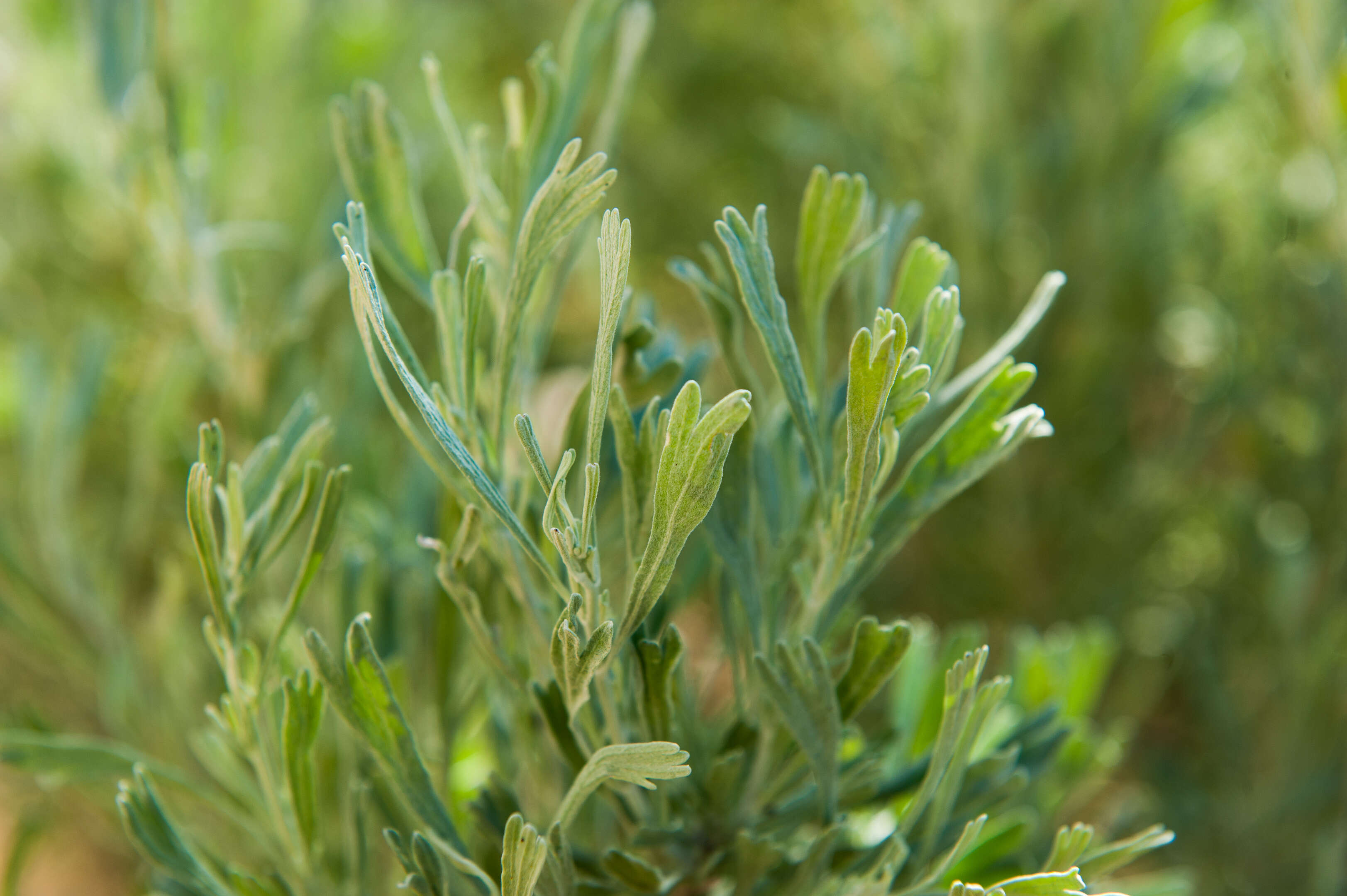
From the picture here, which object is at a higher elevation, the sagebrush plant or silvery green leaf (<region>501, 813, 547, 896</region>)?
the sagebrush plant

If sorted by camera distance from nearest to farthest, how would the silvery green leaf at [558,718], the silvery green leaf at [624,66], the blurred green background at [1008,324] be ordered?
the silvery green leaf at [558,718] → the silvery green leaf at [624,66] → the blurred green background at [1008,324]

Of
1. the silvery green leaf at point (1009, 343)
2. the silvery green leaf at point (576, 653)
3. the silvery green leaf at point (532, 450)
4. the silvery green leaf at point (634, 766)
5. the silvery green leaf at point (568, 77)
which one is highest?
the silvery green leaf at point (568, 77)

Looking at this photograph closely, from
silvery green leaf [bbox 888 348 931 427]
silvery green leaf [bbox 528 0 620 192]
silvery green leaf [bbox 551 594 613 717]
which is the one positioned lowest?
silvery green leaf [bbox 551 594 613 717]

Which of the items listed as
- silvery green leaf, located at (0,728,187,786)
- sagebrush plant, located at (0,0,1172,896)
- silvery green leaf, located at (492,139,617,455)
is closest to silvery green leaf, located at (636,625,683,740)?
sagebrush plant, located at (0,0,1172,896)

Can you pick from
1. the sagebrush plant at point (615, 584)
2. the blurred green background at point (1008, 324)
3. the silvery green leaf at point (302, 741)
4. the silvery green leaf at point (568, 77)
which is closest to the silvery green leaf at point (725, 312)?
the sagebrush plant at point (615, 584)

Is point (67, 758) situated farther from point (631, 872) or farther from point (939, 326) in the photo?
point (939, 326)

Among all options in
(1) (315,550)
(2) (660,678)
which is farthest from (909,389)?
(1) (315,550)

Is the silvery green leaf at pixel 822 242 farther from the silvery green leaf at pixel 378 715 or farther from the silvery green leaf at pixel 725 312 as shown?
the silvery green leaf at pixel 378 715

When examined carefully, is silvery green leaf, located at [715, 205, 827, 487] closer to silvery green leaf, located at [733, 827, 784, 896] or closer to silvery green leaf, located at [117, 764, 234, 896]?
silvery green leaf, located at [733, 827, 784, 896]

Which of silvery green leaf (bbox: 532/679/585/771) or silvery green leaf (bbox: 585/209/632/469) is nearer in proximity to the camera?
silvery green leaf (bbox: 585/209/632/469)
